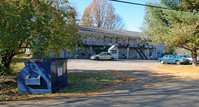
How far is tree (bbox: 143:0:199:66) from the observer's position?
1515 centimetres

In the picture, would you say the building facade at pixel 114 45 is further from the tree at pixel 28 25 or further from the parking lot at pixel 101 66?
the tree at pixel 28 25

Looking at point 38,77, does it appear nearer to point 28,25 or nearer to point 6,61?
point 28,25

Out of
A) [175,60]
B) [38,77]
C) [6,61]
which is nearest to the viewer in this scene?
[38,77]

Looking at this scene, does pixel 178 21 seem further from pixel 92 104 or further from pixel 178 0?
pixel 92 104

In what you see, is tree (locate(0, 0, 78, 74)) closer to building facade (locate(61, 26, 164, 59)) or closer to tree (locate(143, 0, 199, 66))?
tree (locate(143, 0, 199, 66))

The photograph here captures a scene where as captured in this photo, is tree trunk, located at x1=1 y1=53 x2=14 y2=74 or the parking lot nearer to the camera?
tree trunk, located at x1=1 y1=53 x2=14 y2=74

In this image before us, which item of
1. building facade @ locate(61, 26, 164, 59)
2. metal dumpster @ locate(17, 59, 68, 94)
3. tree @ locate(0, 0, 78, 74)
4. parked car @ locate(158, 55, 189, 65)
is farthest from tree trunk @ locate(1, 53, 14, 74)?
parked car @ locate(158, 55, 189, 65)

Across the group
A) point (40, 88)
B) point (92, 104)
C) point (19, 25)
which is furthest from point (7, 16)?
point (92, 104)

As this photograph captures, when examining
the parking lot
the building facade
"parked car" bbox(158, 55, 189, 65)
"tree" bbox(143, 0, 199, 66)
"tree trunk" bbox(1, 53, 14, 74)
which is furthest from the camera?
the building facade

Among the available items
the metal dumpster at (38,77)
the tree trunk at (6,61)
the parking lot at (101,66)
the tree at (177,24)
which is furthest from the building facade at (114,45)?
the metal dumpster at (38,77)

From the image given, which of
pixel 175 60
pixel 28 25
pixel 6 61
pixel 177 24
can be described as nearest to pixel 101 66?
pixel 177 24

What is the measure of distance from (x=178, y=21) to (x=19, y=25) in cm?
1488

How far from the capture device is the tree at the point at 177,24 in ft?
49.7

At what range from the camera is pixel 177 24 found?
1638 centimetres
